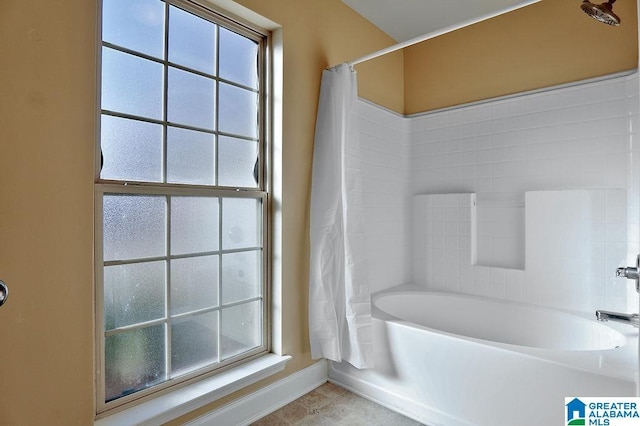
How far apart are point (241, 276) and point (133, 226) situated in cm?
65

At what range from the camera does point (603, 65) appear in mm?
2244

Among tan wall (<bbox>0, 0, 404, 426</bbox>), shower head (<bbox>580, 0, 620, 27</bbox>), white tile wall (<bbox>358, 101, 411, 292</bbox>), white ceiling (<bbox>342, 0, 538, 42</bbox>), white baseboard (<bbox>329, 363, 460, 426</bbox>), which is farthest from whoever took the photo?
white tile wall (<bbox>358, 101, 411, 292</bbox>)

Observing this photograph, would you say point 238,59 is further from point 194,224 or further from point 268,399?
point 268,399

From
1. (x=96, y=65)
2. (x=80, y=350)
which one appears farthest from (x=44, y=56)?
(x=80, y=350)

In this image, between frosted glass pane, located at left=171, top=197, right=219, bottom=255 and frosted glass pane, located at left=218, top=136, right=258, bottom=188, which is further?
frosted glass pane, located at left=218, top=136, right=258, bottom=188

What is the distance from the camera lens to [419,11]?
2.65 meters

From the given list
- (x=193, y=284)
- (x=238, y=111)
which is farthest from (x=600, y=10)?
(x=193, y=284)

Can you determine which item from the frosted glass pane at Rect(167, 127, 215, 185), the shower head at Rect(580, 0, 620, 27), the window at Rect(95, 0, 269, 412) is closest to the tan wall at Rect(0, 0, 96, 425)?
the window at Rect(95, 0, 269, 412)

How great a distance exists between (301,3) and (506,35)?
5.19ft

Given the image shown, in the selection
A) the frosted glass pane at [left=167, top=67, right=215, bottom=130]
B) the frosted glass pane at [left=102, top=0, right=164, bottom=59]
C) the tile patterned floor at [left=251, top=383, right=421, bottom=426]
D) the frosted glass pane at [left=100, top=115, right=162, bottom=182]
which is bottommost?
the tile patterned floor at [left=251, top=383, right=421, bottom=426]

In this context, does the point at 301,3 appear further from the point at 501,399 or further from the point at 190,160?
the point at 501,399

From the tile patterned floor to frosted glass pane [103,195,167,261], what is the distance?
1115 millimetres

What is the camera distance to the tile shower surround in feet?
7.13

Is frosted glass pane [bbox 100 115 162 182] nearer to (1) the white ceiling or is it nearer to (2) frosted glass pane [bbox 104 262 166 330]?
(2) frosted glass pane [bbox 104 262 166 330]
